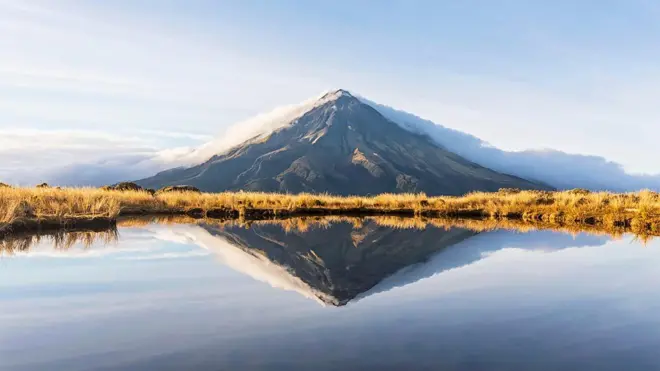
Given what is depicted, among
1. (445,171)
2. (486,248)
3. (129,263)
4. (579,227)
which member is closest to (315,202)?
(579,227)

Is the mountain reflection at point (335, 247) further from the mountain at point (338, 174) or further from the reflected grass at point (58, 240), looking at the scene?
the mountain at point (338, 174)

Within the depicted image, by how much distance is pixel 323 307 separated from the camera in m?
8.73

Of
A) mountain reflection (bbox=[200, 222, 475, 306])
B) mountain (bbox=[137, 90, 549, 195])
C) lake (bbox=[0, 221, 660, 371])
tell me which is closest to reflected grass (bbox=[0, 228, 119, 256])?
lake (bbox=[0, 221, 660, 371])

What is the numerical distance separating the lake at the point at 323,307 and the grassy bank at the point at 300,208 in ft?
18.7

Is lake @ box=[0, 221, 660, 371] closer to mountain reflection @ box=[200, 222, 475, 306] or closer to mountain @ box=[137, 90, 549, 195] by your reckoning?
mountain reflection @ box=[200, 222, 475, 306]

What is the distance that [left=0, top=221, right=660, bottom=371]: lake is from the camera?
6.08 metres

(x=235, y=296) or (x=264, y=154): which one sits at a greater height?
(x=264, y=154)

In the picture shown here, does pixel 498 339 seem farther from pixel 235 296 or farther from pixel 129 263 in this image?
pixel 129 263

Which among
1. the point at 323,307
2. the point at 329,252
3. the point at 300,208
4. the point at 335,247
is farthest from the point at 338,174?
the point at 323,307

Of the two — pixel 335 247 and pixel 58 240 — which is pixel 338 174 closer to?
pixel 335 247

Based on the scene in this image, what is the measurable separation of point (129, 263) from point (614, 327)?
32.2 ft

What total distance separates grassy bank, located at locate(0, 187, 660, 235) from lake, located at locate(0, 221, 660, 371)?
570 cm

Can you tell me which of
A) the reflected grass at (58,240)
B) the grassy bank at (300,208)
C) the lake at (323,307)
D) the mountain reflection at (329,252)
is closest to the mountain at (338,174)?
the grassy bank at (300,208)

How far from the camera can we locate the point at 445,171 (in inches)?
7283
